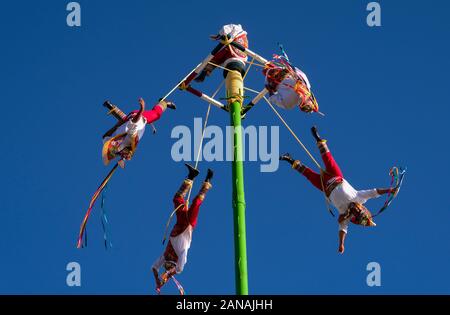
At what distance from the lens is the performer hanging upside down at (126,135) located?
1295 cm

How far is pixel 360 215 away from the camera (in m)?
13.1

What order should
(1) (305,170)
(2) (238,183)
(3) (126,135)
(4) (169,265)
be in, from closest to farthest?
1. (2) (238,183)
2. (3) (126,135)
3. (4) (169,265)
4. (1) (305,170)

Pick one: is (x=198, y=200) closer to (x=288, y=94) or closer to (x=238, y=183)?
(x=238, y=183)

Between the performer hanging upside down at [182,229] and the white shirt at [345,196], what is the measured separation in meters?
1.88

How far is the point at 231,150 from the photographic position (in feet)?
40.4

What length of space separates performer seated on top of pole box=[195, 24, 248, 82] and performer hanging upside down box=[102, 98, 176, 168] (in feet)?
4.64

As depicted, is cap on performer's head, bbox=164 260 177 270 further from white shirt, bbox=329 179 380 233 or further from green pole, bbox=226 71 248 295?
white shirt, bbox=329 179 380 233

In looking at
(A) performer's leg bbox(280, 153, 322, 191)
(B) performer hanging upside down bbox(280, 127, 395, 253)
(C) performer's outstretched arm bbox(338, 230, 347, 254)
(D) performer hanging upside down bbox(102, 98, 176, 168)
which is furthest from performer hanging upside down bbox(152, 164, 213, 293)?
(C) performer's outstretched arm bbox(338, 230, 347, 254)

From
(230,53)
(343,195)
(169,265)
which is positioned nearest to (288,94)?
(230,53)

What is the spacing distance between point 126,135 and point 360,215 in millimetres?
3637

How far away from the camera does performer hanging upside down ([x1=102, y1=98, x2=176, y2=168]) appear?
12945mm
